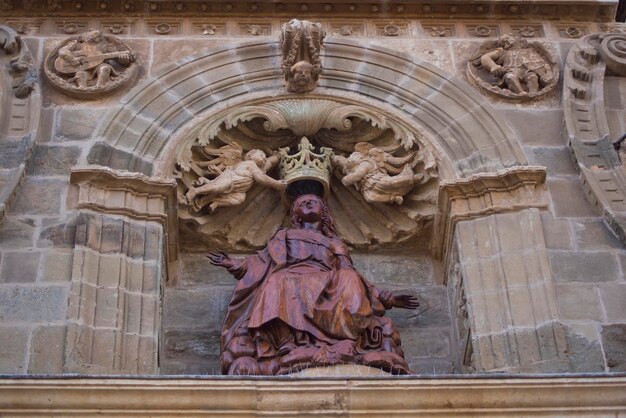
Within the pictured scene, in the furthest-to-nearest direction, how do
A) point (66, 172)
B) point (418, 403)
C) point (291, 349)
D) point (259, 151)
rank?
1. point (259, 151)
2. point (66, 172)
3. point (291, 349)
4. point (418, 403)

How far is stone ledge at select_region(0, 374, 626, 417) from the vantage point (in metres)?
7.81

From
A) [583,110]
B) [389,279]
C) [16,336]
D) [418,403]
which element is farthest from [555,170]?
[16,336]

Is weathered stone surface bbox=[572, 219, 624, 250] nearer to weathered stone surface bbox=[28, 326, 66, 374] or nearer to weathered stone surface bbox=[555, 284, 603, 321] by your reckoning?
weathered stone surface bbox=[555, 284, 603, 321]

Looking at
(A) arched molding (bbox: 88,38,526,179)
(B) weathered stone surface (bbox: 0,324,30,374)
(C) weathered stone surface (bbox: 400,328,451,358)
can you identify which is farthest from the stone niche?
(B) weathered stone surface (bbox: 0,324,30,374)

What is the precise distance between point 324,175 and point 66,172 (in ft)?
6.41

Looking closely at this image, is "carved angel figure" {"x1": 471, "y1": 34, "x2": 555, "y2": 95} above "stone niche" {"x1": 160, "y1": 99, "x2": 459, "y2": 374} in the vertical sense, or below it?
above

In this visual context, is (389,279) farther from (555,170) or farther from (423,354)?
(555,170)

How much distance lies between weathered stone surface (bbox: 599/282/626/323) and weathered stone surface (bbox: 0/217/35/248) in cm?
394

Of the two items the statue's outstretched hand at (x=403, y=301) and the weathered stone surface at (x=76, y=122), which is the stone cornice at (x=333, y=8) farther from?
the statue's outstretched hand at (x=403, y=301)

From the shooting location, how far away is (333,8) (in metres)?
11.9

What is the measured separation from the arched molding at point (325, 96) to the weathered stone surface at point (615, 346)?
1.67 metres

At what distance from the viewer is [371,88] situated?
11.4m

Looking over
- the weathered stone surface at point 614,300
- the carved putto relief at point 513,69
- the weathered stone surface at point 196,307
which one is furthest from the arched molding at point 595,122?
the weathered stone surface at point 196,307

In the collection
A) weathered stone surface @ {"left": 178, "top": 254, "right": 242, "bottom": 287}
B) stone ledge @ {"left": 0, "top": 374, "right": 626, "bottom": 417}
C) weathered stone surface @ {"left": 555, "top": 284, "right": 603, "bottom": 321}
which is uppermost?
weathered stone surface @ {"left": 178, "top": 254, "right": 242, "bottom": 287}
